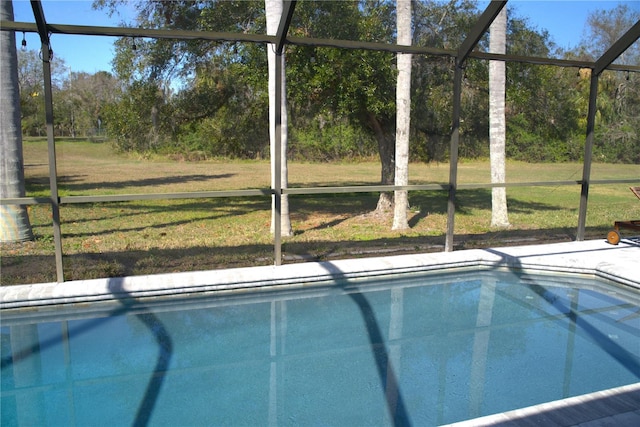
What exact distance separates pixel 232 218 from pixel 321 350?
18.3 ft

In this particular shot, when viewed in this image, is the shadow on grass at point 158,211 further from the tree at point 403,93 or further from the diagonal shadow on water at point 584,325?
the diagonal shadow on water at point 584,325

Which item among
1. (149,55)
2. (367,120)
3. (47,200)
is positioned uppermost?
(149,55)

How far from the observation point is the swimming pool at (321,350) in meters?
2.88

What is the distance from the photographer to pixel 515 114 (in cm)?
1060

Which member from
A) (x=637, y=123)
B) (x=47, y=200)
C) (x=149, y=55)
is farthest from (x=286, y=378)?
(x=637, y=123)

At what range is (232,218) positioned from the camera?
8945 mm

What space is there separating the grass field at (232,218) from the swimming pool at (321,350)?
34.0 inches

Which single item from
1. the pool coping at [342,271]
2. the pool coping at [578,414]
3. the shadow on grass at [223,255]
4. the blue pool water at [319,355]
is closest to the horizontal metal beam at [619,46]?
the pool coping at [342,271]

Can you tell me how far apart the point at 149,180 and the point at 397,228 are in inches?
333

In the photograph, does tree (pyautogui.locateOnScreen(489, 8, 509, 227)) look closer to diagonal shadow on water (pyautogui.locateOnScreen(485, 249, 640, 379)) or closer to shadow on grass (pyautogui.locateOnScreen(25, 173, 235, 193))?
diagonal shadow on water (pyautogui.locateOnScreen(485, 249, 640, 379))

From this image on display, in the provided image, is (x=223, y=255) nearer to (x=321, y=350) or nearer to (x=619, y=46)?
(x=321, y=350)

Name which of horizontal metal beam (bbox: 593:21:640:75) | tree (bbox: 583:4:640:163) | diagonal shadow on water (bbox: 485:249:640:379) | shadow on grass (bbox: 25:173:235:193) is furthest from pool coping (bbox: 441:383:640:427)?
shadow on grass (bbox: 25:173:235:193)

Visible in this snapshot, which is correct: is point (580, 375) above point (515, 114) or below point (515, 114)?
below

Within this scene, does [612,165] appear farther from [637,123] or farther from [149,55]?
[149,55]
